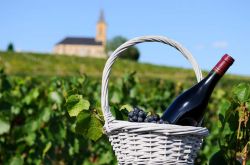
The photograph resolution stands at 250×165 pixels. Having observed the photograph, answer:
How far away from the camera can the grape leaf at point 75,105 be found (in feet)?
7.83

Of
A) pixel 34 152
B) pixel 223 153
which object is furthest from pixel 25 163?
pixel 223 153

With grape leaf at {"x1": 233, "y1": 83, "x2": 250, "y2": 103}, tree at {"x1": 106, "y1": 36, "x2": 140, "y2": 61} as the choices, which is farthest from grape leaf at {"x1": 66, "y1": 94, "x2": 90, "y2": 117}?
tree at {"x1": 106, "y1": 36, "x2": 140, "y2": 61}

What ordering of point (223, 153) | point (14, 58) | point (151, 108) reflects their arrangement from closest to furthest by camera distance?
point (223, 153)
point (151, 108)
point (14, 58)

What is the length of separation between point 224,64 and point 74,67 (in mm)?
41514

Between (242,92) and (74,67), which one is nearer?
(242,92)

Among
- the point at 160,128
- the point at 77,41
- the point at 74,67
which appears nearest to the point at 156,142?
the point at 160,128

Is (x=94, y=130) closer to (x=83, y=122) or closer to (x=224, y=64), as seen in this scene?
(x=83, y=122)

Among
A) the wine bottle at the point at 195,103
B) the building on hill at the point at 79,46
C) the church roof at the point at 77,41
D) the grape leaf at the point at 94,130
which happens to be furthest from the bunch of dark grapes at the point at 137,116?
the church roof at the point at 77,41

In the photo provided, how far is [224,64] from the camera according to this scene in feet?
7.22

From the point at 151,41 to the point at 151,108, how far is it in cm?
380

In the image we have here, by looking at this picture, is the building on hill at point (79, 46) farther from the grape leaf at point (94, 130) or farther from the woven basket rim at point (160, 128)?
the woven basket rim at point (160, 128)

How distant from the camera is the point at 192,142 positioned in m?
2.04

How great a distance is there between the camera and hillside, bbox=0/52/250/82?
4100cm

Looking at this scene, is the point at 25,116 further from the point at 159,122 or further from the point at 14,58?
the point at 14,58
